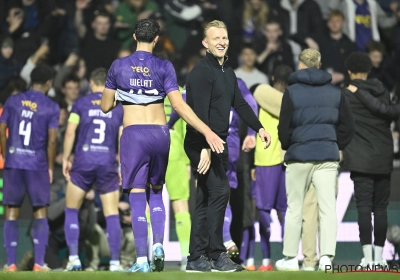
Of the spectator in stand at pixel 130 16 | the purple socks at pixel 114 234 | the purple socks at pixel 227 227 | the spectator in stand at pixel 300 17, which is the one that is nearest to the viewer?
the purple socks at pixel 227 227

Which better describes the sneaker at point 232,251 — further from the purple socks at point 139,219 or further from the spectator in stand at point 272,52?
the spectator in stand at point 272,52

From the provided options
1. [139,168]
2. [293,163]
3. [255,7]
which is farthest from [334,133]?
[255,7]

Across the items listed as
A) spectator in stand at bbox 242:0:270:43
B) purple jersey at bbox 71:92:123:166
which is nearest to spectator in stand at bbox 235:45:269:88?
spectator in stand at bbox 242:0:270:43

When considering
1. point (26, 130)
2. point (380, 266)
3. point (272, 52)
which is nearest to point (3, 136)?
point (26, 130)

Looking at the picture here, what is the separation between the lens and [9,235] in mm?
12992

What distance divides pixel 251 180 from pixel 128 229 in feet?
5.80

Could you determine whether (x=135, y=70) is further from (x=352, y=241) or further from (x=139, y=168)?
(x=352, y=241)

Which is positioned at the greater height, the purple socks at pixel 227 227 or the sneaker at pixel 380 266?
the purple socks at pixel 227 227

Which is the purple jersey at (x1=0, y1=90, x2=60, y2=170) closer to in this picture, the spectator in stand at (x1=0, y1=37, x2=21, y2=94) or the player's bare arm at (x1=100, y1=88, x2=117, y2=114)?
the player's bare arm at (x1=100, y1=88, x2=117, y2=114)

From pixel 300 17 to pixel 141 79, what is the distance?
794 centimetres

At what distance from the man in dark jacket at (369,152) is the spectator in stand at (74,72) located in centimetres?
538

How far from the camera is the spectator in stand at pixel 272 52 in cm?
1675

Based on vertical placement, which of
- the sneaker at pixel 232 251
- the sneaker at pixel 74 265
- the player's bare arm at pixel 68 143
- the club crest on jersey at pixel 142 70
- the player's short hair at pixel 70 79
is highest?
the player's short hair at pixel 70 79

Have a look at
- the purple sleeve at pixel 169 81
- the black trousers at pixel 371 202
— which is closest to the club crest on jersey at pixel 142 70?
the purple sleeve at pixel 169 81
